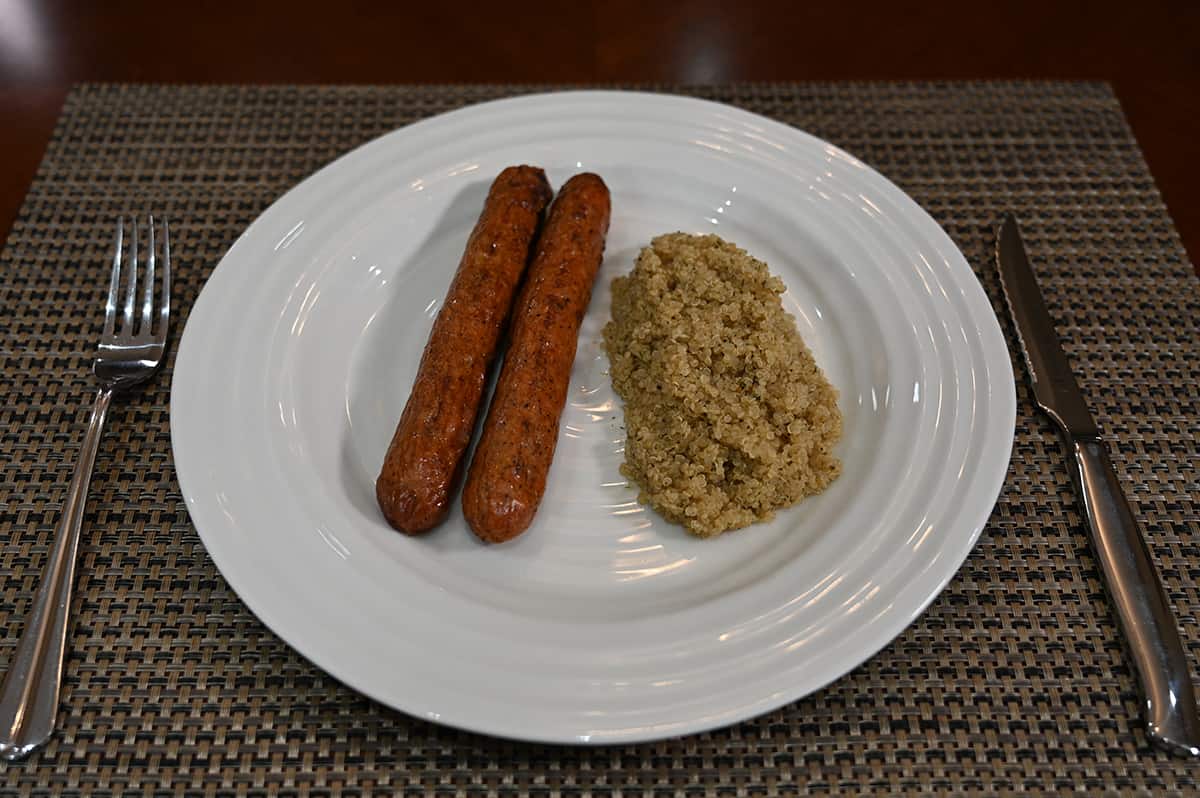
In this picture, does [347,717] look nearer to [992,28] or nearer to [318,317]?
[318,317]

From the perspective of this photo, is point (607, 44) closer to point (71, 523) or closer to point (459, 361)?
point (459, 361)

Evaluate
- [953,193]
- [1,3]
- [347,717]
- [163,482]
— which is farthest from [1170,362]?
[1,3]

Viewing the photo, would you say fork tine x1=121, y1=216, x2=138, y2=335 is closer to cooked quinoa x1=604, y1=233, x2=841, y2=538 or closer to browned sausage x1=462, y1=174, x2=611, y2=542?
browned sausage x1=462, y1=174, x2=611, y2=542

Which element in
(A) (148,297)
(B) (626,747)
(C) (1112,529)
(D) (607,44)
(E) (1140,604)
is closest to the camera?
(B) (626,747)

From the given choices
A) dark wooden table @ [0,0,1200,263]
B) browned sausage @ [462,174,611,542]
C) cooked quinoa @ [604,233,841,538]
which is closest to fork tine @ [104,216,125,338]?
dark wooden table @ [0,0,1200,263]

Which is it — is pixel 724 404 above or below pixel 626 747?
above

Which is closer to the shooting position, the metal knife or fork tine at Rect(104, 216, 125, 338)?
the metal knife

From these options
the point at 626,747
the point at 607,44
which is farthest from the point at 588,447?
the point at 607,44
